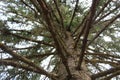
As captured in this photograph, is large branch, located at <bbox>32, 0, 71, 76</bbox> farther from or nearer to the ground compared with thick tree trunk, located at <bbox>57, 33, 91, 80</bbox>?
farther from the ground

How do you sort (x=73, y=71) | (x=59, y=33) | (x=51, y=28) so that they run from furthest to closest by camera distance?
(x=59, y=33), (x=73, y=71), (x=51, y=28)

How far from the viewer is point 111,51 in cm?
486

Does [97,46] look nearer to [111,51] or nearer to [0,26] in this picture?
[111,51]

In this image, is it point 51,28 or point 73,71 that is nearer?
point 51,28

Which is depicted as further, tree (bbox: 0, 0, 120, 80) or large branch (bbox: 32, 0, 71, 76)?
tree (bbox: 0, 0, 120, 80)

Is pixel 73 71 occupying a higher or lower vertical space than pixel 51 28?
lower

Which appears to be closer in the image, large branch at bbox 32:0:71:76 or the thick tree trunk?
large branch at bbox 32:0:71:76

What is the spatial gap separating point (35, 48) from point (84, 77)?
177 cm

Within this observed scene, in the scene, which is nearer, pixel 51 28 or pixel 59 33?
pixel 51 28

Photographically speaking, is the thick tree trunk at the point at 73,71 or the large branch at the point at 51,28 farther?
the thick tree trunk at the point at 73,71

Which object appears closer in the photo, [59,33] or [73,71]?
[73,71]

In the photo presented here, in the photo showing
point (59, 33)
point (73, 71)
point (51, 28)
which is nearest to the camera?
point (51, 28)

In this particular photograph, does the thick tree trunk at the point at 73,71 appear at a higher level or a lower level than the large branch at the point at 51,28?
lower

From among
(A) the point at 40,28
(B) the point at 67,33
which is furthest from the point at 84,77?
(A) the point at 40,28
